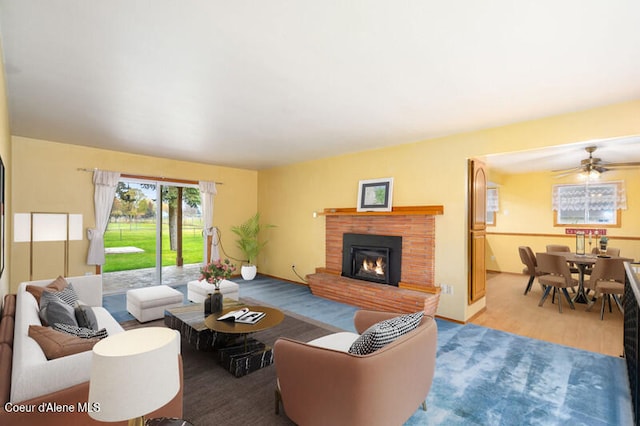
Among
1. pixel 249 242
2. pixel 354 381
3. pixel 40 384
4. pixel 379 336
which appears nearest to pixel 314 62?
pixel 379 336

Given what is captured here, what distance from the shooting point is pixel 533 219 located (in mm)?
7473

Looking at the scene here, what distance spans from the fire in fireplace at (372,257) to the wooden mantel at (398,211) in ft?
1.31

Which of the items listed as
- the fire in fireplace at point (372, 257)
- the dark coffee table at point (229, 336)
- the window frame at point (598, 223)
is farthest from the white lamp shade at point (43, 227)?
the window frame at point (598, 223)

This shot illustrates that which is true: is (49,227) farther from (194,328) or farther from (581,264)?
(581,264)

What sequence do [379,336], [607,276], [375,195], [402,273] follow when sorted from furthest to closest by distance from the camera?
[375,195] → [402,273] → [607,276] → [379,336]

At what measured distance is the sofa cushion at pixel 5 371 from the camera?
4.10 ft

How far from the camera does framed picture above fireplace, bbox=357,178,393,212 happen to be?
494 centimetres

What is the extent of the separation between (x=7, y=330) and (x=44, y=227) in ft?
7.87

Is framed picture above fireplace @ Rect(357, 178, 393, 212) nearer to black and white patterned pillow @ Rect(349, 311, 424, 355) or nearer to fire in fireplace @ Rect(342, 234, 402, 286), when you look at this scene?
fire in fireplace @ Rect(342, 234, 402, 286)

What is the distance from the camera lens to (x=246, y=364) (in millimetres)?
2701

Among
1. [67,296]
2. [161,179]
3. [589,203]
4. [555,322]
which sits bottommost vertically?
[555,322]

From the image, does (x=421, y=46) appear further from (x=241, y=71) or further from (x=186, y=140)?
(x=186, y=140)

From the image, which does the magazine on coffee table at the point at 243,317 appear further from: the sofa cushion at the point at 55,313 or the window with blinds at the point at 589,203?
the window with blinds at the point at 589,203

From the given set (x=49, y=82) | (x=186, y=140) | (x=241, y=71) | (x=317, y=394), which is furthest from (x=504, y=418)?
(x=186, y=140)
